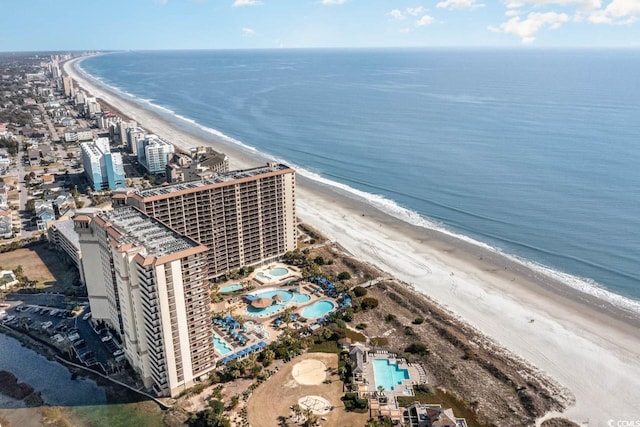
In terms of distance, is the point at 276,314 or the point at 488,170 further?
the point at 488,170

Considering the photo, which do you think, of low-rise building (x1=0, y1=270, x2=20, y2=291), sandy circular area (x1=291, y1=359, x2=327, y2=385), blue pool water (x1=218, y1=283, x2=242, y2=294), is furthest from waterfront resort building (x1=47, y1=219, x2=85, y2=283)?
sandy circular area (x1=291, y1=359, x2=327, y2=385)

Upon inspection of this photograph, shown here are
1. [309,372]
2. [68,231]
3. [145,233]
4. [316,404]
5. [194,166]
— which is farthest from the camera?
[194,166]

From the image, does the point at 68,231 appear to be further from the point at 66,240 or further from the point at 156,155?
the point at 156,155

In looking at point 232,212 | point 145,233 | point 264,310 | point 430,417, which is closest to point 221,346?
point 264,310

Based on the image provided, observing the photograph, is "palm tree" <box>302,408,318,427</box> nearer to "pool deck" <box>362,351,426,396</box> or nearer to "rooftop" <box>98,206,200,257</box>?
"pool deck" <box>362,351,426,396</box>

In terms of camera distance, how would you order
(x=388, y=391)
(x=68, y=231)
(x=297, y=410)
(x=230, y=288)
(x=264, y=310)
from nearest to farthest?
1. (x=297, y=410)
2. (x=388, y=391)
3. (x=264, y=310)
4. (x=230, y=288)
5. (x=68, y=231)

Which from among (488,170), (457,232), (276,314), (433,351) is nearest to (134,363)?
(276,314)

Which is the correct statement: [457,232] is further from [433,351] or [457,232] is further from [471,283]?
[433,351]
